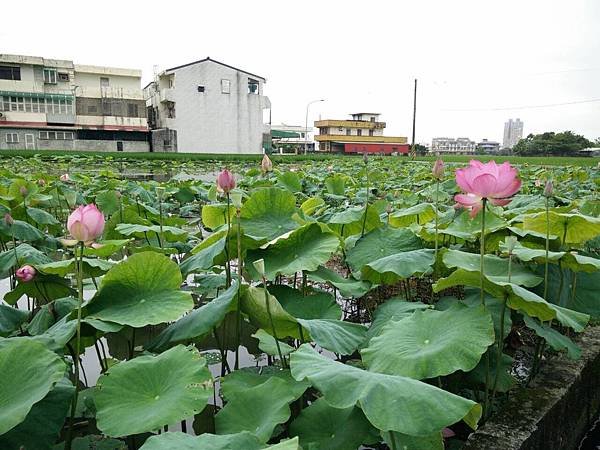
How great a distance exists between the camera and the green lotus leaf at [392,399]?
741 millimetres

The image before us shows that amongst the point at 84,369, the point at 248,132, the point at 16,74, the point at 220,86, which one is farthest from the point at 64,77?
the point at 84,369

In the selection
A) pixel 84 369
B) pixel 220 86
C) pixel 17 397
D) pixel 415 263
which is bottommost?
pixel 84 369

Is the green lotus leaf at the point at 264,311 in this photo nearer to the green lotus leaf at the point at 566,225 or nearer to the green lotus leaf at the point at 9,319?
the green lotus leaf at the point at 9,319

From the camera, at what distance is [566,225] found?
1467 mm

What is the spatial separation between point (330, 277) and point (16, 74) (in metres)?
29.1

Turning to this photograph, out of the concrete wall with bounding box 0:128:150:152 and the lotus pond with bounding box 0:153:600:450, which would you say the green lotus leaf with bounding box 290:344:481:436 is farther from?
the concrete wall with bounding box 0:128:150:152

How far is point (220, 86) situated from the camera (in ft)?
91.7

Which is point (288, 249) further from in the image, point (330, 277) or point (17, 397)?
point (17, 397)

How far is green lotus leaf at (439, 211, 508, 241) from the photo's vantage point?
5.63 ft

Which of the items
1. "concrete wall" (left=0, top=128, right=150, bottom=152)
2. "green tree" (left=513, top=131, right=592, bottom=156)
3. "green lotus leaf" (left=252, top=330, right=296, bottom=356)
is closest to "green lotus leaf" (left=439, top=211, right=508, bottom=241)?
"green lotus leaf" (left=252, top=330, right=296, bottom=356)

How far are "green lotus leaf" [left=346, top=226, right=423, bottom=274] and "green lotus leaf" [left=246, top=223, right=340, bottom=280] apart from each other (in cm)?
23

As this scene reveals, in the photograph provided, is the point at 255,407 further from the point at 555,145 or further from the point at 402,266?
the point at 555,145

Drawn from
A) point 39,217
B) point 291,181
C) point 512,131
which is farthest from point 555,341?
point 512,131

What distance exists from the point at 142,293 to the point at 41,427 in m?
0.37
